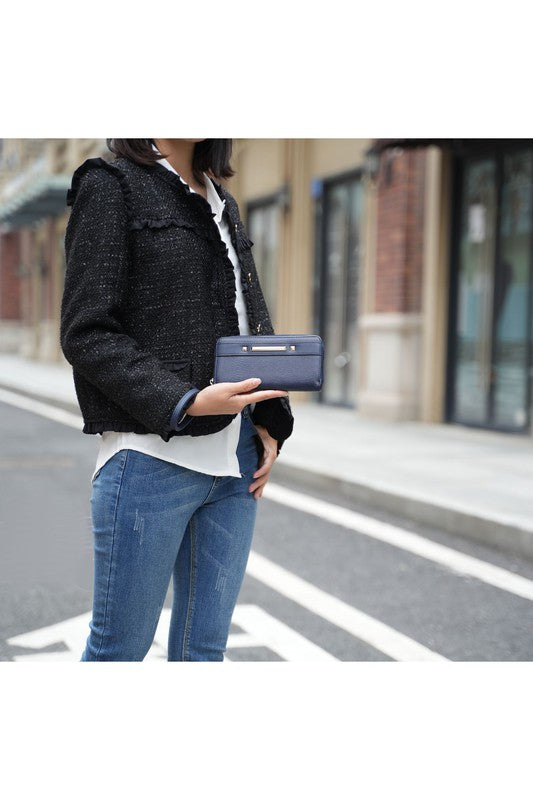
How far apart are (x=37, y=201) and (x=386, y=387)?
533 inches

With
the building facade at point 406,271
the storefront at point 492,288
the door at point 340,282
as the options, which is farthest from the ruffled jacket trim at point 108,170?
the door at point 340,282

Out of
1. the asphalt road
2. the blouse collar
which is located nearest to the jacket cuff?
the blouse collar

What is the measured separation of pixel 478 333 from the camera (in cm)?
1078

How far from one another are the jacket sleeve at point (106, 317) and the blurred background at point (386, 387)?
18cm

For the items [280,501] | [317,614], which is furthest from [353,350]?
[317,614]

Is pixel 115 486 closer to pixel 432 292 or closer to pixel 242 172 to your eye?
pixel 432 292

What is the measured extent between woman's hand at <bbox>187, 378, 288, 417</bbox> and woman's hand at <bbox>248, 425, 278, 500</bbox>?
0.24 meters

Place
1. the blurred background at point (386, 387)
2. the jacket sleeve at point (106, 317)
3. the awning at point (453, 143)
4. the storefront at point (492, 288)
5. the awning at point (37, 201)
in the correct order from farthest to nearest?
the awning at point (37, 201) < the storefront at point (492, 288) < the awning at point (453, 143) < the blurred background at point (386, 387) < the jacket sleeve at point (106, 317)

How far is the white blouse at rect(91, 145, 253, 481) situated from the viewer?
1875 millimetres

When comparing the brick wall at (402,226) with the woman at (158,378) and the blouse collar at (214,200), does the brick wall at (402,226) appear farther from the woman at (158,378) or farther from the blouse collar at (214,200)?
the woman at (158,378)

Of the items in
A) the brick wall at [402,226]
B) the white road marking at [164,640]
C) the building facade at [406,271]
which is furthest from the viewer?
the brick wall at [402,226]

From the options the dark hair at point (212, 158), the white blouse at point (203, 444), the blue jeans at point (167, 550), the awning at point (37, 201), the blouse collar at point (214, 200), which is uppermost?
the awning at point (37, 201)

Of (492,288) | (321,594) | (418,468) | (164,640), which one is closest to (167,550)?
(164,640)

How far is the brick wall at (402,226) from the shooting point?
37.5ft
